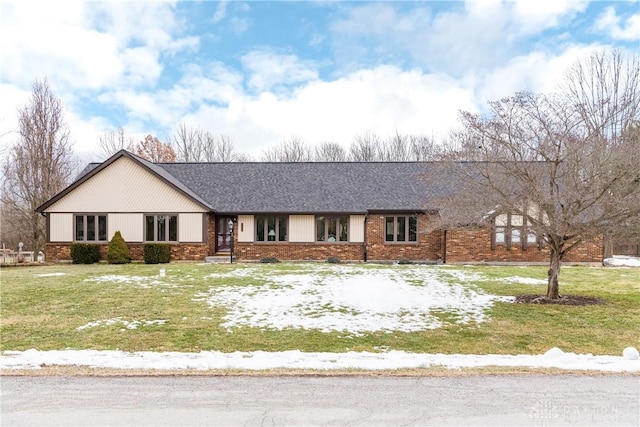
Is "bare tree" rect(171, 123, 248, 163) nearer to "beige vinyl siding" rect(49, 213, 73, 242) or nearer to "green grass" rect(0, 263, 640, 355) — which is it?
"beige vinyl siding" rect(49, 213, 73, 242)

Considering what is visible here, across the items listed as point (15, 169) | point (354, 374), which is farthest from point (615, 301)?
point (15, 169)

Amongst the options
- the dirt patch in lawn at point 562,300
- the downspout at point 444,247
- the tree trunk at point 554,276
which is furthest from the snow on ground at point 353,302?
the downspout at point 444,247

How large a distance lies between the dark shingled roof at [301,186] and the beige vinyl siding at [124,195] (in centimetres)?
39

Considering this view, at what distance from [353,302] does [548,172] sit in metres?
5.60

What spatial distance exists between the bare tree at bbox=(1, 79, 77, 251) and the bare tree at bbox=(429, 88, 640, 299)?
88.9ft

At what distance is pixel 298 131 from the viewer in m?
44.1

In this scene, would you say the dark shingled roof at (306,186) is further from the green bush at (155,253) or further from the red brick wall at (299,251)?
the green bush at (155,253)

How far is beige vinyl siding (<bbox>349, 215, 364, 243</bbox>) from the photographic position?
19516 millimetres

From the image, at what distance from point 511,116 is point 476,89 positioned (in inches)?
511

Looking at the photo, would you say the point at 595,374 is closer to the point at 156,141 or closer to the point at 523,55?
the point at 523,55

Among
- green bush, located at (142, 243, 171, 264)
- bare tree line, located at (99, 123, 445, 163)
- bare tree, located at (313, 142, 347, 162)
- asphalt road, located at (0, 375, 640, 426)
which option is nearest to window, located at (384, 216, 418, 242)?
green bush, located at (142, 243, 171, 264)

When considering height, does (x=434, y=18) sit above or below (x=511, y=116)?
above

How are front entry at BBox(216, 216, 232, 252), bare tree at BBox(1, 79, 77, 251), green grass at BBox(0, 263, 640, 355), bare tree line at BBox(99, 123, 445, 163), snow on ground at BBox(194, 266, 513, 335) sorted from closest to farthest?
green grass at BBox(0, 263, 640, 355) < snow on ground at BBox(194, 266, 513, 335) < front entry at BBox(216, 216, 232, 252) < bare tree at BBox(1, 79, 77, 251) < bare tree line at BBox(99, 123, 445, 163)

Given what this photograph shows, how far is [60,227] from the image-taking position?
1916 cm
